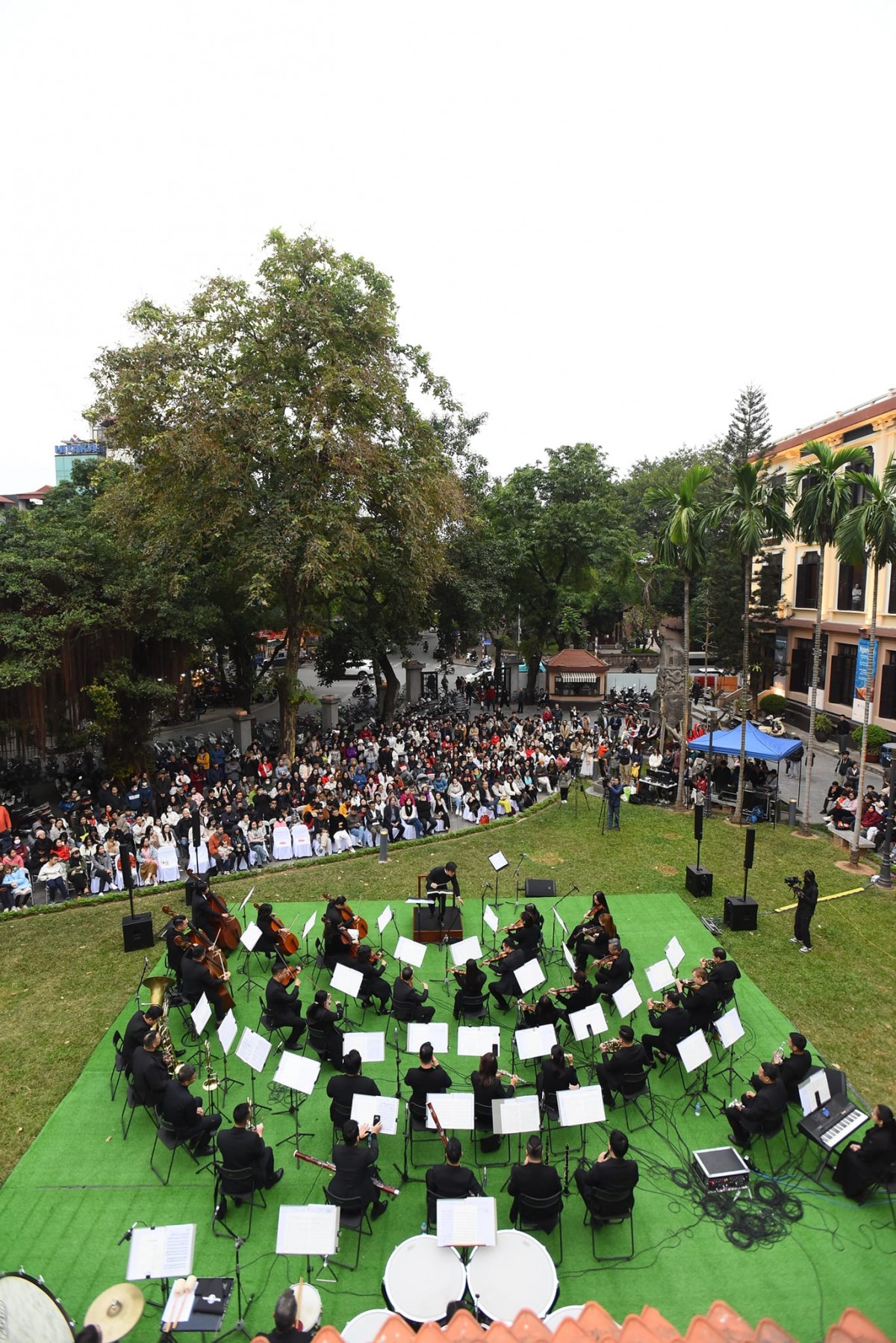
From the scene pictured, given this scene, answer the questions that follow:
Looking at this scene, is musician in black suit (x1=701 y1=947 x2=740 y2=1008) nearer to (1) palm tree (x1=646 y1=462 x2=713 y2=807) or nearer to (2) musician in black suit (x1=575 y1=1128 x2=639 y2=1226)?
(2) musician in black suit (x1=575 y1=1128 x2=639 y2=1226)

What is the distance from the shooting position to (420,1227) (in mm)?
6984

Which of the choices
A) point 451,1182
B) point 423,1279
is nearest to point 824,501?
point 451,1182

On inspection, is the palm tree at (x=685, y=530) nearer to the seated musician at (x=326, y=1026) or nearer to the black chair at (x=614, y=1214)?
the seated musician at (x=326, y=1026)

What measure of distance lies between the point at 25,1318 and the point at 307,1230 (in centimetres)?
191

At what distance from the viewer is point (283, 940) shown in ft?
37.3

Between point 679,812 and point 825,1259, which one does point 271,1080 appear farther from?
point 679,812

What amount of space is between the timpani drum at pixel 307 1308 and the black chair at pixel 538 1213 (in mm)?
1980

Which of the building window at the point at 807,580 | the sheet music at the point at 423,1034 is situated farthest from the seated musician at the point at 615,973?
the building window at the point at 807,580

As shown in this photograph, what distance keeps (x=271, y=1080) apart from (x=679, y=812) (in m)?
13.5

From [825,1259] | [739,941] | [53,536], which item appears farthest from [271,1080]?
[53,536]

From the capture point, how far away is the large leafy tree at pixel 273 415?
68.1 feet

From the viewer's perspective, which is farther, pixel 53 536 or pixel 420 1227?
pixel 53 536

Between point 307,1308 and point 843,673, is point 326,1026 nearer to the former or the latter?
point 307,1308

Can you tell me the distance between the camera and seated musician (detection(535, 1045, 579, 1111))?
7.70m
